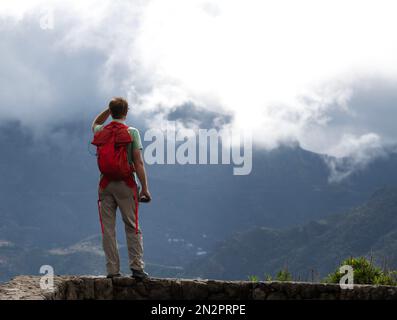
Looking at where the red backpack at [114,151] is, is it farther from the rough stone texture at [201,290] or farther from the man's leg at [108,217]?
the rough stone texture at [201,290]

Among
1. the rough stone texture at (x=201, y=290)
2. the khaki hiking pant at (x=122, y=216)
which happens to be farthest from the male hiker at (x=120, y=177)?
the rough stone texture at (x=201, y=290)

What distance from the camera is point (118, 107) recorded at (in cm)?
1315

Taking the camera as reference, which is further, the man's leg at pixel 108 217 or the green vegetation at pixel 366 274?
the green vegetation at pixel 366 274

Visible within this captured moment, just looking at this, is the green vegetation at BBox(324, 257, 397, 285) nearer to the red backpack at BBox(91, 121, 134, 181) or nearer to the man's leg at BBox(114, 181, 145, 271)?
the man's leg at BBox(114, 181, 145, 271)

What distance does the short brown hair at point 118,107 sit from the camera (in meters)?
13.1

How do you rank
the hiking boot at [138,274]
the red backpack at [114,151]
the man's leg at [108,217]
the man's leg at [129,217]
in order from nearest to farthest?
the red backpack at [114,151], the man's leg at [129,217], the man's leg at [108,217], the hiking boot at [138,274]

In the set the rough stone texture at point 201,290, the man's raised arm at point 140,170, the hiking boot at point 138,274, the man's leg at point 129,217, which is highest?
the man's raised arm at point 140,170

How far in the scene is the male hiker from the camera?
13.1 meters

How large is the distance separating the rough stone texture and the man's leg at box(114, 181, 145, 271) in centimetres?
59

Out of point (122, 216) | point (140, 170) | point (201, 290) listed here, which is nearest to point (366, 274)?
point (201, 290)

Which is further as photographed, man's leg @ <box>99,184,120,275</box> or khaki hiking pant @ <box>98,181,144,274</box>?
man's leg @ <box>99,184,120,275</box>

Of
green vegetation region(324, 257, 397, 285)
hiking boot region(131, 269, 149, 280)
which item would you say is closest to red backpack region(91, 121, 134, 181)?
hiking boot region(131, 269, 149, 280)
